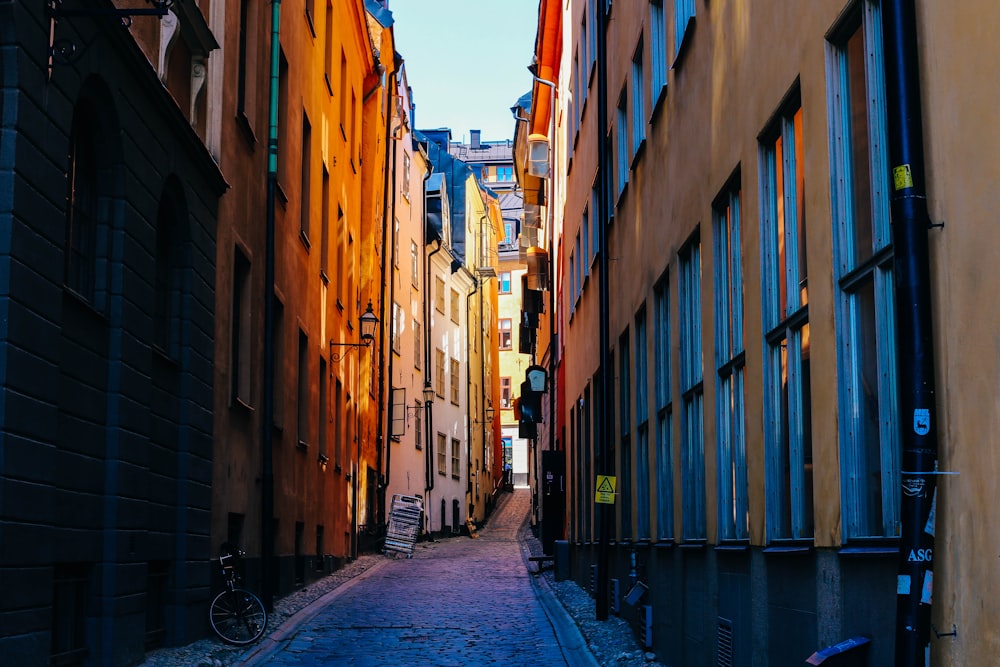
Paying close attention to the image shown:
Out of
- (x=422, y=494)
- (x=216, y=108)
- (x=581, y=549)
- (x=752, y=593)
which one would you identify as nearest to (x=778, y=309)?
(x=752, y=593)

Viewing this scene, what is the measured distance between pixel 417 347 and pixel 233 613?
29.5 m

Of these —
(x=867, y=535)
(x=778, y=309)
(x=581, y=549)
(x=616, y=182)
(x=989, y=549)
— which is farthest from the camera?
(x=581, y=549)

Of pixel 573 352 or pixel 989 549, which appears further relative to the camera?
pixel 573 352

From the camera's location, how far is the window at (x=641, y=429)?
1411 cm

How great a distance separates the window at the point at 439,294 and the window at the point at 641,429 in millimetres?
32613

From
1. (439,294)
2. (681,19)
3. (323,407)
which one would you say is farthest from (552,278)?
(681,19)

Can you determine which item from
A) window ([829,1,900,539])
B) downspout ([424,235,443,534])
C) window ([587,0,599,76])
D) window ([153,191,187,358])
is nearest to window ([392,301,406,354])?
downspout ([424,235,443,534])

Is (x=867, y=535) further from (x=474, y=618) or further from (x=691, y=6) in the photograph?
(x=474, y=618)

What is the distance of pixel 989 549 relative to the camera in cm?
422

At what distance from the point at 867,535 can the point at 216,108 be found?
10.1 metres

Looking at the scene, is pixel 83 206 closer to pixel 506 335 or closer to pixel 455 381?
pixel 455 381

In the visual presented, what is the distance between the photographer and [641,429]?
47.4 feet

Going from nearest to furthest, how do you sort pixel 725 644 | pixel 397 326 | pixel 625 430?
pixel 725 644 < pixel 625 430 < pixel 397 326

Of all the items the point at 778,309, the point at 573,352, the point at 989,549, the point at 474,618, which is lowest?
the point at 474,618
